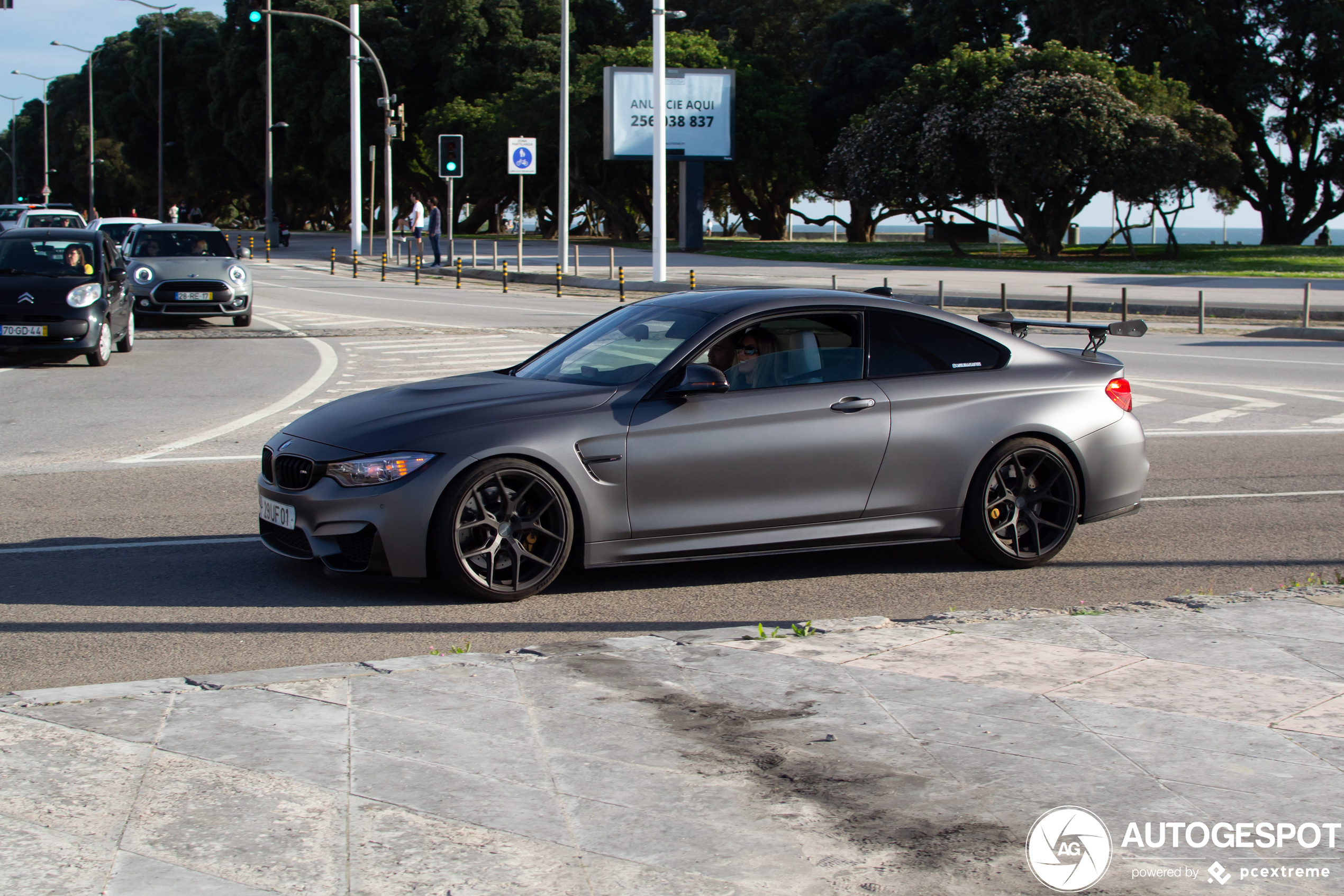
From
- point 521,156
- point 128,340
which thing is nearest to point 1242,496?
point 128,340

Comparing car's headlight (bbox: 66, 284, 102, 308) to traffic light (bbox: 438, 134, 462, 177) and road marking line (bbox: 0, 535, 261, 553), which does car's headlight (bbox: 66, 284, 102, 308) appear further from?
traffic light (bbox: 438, 134, 462, 177)

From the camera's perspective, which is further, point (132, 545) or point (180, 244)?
point (180, 244)

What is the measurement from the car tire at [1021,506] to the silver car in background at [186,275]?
17.5 meters

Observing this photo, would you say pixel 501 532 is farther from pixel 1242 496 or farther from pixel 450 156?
pixel 450 156

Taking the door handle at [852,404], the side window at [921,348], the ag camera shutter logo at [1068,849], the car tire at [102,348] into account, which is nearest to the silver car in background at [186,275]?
the car tire at [102,348]

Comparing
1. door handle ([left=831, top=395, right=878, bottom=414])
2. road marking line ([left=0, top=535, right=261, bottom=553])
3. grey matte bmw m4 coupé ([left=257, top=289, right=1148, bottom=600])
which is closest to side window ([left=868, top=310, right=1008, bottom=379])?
grey matte bmw m4 coupé ([left=257, top=289, right=1148, bottom=600])

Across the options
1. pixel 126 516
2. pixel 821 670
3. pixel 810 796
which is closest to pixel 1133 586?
pixel 821 670

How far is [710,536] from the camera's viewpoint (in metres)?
6.55

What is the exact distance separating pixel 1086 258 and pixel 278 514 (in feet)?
159

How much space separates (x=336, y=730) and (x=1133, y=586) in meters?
4.31

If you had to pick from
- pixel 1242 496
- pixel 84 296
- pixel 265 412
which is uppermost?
pixel 84 296

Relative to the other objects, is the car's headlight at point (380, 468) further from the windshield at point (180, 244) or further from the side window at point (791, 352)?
the windshield at point (180, 244)

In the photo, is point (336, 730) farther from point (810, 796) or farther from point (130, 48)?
point (130, 48)

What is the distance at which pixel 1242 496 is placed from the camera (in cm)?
928
